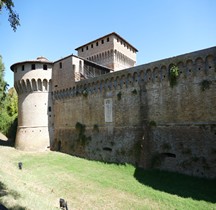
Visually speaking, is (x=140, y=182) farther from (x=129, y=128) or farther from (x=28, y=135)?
(x=28, y=135)

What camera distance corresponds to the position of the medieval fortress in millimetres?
12133

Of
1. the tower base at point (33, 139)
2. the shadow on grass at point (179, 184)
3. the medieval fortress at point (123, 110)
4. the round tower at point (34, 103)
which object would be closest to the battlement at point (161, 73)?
the medieval fortress at point (123, 110)

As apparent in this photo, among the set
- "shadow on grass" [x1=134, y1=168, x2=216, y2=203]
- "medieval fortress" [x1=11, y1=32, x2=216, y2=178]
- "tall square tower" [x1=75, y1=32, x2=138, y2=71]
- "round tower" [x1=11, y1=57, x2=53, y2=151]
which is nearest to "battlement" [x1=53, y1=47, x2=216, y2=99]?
"medieval fortress" [x1=11, y1=32, x2=216, y2=178]

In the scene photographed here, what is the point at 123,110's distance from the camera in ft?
52.6

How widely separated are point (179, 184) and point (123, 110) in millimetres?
7013

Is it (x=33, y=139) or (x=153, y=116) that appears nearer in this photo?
(x=153, y=116)

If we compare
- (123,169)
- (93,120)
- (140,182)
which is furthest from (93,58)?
(140,182)

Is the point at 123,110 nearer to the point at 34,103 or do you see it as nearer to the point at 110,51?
the point at 34,103

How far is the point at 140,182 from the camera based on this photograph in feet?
37.7

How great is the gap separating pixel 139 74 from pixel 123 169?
23.8 ft

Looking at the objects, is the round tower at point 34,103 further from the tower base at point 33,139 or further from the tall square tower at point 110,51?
the tall square tower at point 110,51

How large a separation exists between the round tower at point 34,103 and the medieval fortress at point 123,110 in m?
0.11

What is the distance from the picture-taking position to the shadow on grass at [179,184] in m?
9.57

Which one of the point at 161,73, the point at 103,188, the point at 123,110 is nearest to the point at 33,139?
the point at 123,110
